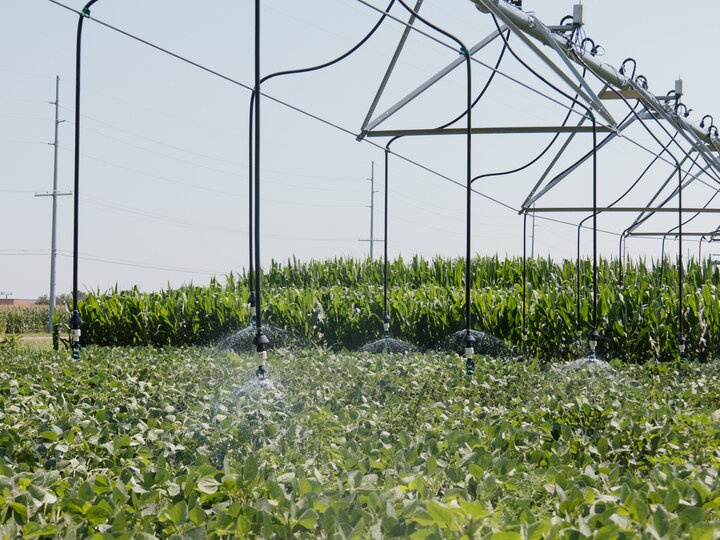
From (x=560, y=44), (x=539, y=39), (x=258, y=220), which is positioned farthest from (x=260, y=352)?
(x=560, y=44)

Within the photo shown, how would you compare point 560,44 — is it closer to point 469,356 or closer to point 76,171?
point 469,356

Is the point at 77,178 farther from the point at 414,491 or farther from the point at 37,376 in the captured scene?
the point at 414,491

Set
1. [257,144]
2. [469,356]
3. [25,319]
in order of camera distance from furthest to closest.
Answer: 1. [25,319]
2. [469,356]
3. [257,144]

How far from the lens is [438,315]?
771 centimetres

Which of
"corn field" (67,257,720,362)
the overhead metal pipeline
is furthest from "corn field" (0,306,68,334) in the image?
the overhead metal pipeline

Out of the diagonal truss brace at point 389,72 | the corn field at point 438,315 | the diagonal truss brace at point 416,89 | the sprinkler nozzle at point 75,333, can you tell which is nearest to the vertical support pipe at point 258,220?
the sprinkler nozzle at point 75,333

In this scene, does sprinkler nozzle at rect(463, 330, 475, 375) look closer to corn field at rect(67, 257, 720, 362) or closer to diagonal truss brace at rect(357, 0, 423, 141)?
corn field at rect(67, 257, 720, 362)

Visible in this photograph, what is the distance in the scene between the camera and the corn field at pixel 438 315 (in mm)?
6742

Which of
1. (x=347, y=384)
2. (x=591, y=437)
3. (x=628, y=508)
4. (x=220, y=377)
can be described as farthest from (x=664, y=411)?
(x=220, y=377)

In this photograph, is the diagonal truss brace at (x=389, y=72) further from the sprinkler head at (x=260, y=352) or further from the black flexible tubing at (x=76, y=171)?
the sprinkler head at (x=260, y=352)

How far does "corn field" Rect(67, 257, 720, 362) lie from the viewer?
6.74 meters

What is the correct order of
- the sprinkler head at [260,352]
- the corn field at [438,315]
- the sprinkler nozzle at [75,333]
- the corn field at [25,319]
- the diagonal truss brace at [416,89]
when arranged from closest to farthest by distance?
the sprinkler head at [260,352]
the sprinkler nozzle at [75,333]
the diagonal truss brace at [416,89]
the corn field at [438,315]
the corn field at [25,319]

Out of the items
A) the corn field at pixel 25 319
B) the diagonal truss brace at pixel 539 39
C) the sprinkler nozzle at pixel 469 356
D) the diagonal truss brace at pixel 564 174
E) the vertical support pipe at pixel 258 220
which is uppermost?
the diagonal truss brace at pixel 539 39

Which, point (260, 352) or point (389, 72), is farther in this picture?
point (389, 72)
